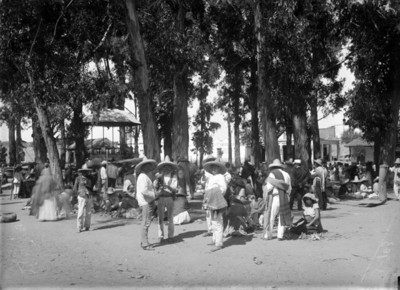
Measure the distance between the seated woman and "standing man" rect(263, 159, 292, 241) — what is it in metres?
0.48

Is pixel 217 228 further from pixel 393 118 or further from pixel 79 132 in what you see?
pixel 79 132

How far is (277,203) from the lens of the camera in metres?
10.4

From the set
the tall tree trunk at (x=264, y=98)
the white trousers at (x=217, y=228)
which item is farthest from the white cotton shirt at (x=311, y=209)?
the tall tree trunk at (x=264, y=98)

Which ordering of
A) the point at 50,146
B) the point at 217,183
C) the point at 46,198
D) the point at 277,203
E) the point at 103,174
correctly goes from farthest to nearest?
the point at 103,174 → the point at 50,146 → the point at 46,198 → the point at 277,203 → the point at 217,183

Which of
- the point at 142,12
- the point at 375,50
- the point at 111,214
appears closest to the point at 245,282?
the point at 111,214

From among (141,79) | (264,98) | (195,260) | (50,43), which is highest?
(50,43)

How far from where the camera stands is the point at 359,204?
1777cm

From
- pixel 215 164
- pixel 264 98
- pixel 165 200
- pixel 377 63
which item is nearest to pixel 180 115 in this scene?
pixel 264 98

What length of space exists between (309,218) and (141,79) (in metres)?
6.61

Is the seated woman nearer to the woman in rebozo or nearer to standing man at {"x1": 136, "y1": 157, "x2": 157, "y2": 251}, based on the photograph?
standing man at {"x1": 136, "y1": 157, "x2": 157, "y2": 251}

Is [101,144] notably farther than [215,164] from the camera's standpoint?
Yes

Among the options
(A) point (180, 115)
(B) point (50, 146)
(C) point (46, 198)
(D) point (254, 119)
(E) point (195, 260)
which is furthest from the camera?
(D) point (254, 119)

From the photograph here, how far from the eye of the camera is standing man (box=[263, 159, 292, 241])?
10320 mm

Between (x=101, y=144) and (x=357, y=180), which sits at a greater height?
(x=101, y=144)
